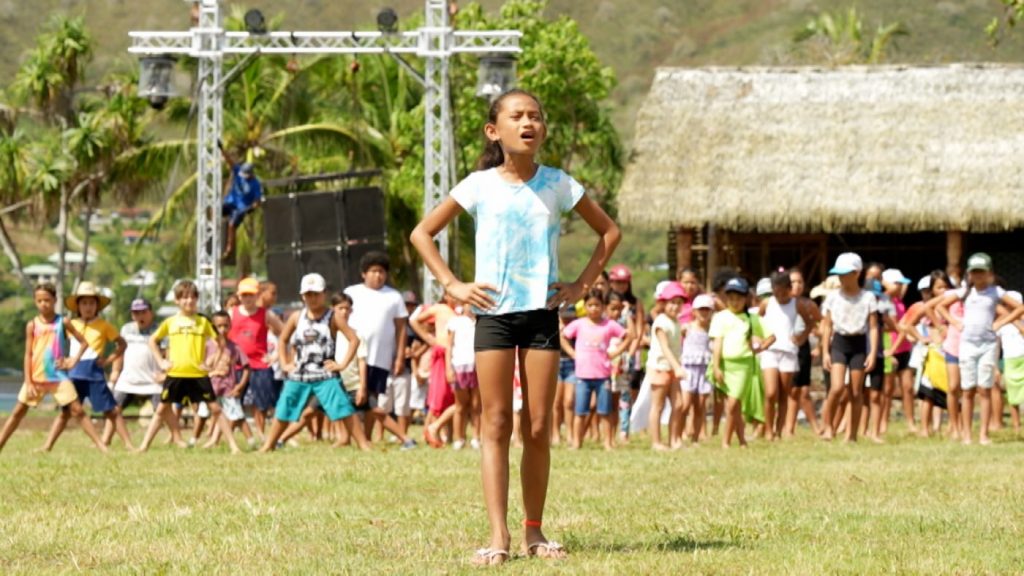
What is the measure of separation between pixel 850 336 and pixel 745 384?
1195 millimetres

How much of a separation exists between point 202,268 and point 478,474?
45.3 feet

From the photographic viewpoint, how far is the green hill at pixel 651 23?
123312 mm

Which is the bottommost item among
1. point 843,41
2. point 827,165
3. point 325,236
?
point 325,236

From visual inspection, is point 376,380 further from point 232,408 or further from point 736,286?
point 736,286

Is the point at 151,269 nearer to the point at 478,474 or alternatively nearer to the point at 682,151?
the point at 682,151

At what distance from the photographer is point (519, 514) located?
11.0m

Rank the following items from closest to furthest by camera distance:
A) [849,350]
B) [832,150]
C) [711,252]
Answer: [849,350] → [711,252] → [832,150]

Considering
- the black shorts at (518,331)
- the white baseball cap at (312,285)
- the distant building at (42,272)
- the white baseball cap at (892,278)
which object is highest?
the distant building at (42,272)

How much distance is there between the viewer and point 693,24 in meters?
144

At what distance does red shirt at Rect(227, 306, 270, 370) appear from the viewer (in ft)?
68.0

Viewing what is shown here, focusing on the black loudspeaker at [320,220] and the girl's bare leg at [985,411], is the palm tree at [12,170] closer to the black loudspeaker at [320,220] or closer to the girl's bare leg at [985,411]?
the black loudspeaker at [320,220]

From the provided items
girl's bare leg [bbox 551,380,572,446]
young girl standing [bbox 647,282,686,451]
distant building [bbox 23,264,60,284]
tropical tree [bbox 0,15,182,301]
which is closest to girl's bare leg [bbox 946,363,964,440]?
young girl standing [bbox 647,282,686,451]

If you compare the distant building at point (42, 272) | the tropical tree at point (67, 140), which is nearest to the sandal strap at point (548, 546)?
the tropical tree at point (67, 140)

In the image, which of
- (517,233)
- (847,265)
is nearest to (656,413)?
(847,265)
